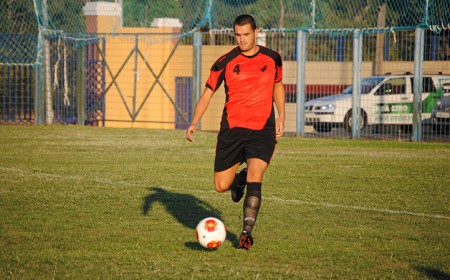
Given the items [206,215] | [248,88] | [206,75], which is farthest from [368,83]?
[248,88]

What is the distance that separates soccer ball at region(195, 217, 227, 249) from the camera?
651 centimetres

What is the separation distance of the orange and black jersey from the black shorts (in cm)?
7

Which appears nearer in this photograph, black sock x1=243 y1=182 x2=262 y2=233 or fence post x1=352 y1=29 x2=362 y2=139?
black sock x1=243 y1=182 x2=262 y2=233

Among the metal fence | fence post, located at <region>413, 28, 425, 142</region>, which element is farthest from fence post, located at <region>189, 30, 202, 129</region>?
fence post, located at <region>413, 28, 425, 142</region>

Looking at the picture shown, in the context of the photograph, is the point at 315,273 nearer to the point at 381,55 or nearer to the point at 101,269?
the point at 101,269

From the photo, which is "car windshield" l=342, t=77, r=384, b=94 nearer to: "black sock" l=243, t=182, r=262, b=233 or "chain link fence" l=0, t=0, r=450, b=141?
"chain link fence" l=0, t=0, r=450, b=141

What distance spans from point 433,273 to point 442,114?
15.2 m

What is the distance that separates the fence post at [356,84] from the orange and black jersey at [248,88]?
1389cm

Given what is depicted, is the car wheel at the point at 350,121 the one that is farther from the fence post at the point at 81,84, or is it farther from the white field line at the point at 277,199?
the white field line at the point at 277,199

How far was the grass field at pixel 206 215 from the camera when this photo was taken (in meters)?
6.15

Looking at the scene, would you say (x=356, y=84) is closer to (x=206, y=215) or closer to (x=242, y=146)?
(x=206, y=215)

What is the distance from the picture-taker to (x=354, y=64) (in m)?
21.1

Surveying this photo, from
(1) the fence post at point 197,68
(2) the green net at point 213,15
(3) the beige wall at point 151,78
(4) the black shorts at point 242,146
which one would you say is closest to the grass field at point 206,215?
(4) the black shorts at point 242,146

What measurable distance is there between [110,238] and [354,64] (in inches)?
584
